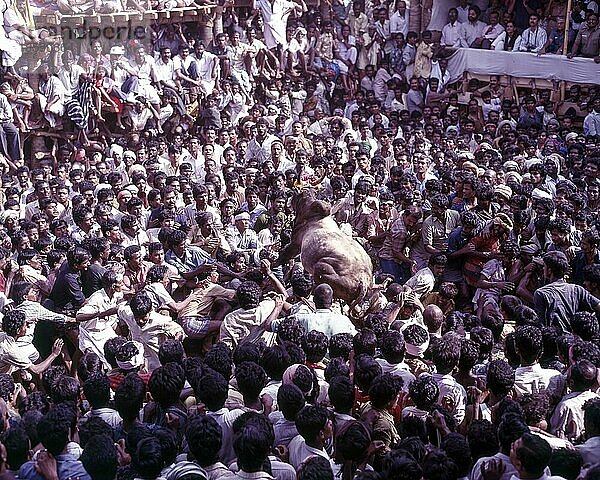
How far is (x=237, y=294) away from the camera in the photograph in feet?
20.9

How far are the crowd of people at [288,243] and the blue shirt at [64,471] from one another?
2 centimetres

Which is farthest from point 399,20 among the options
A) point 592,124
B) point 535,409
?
point 535,409

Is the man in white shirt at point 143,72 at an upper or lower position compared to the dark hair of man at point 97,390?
upper

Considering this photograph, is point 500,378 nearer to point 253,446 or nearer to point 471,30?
point 253,446

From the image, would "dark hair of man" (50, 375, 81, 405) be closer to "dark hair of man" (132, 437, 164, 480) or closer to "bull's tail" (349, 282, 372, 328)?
"dark hair of man" (132, 437, 164, 480)

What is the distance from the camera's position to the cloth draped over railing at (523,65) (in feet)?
47.3

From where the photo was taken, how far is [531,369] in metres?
5.52

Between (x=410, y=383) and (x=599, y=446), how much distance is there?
1.16 meters

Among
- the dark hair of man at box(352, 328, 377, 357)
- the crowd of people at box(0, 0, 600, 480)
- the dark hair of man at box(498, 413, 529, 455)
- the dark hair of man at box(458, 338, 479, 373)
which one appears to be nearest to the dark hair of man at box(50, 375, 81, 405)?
the crowd of people at box(0, 0, 600, 480)

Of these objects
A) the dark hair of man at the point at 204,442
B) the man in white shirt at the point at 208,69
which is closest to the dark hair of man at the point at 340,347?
the dark hair of man at the point at 204,442

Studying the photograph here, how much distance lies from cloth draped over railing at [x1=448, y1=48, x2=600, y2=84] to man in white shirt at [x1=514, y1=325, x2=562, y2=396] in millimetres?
9962

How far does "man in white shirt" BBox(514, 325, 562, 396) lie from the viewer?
213 inches

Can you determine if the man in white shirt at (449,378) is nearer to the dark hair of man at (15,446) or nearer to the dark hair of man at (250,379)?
the dark hair of man at (250,379)

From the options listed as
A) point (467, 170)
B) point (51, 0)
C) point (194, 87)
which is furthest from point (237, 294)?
point (51, 0)
